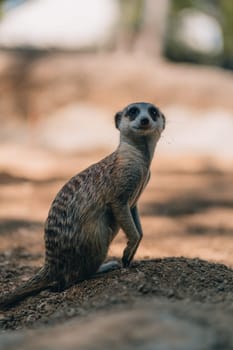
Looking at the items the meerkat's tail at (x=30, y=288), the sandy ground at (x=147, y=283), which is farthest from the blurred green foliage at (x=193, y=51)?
the meerkat's tail at (x=30, y=288)

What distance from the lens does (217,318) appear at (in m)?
3.00

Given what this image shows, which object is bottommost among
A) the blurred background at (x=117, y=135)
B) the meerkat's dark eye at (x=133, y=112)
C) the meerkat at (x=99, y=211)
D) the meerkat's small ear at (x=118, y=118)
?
the blurred background at (x=117, y=135)

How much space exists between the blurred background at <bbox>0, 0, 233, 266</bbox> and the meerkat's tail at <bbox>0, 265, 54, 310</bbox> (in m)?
1.32

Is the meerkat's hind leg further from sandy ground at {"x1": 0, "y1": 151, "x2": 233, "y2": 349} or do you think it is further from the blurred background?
the blurred background

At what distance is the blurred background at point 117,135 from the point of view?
284 inches

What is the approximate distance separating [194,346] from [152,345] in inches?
5.8

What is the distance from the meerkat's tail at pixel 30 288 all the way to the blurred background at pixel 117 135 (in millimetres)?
1318

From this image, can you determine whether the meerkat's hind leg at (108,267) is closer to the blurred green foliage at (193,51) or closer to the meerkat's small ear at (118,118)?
the meerkat's small ear at (118,118)

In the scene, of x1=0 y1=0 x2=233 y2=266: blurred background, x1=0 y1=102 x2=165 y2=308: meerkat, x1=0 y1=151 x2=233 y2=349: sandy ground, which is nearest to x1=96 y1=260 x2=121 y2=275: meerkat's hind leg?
x1=0 y1=102 x2=165 y2=308: meerkat

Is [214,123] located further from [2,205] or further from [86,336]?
[86,336]

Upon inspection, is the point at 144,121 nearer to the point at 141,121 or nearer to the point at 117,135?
the point at 141,121

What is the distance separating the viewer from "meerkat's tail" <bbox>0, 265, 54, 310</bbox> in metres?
4.35

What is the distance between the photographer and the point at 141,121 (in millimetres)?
4195

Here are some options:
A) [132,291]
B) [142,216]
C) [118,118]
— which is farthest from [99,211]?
[142,216]
